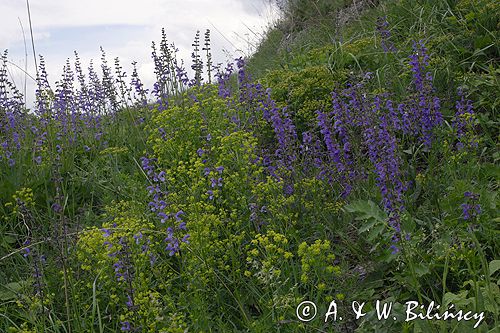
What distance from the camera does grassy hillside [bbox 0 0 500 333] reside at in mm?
2469

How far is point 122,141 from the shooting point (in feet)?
18.1

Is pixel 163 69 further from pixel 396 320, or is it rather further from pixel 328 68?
pixel 396 320

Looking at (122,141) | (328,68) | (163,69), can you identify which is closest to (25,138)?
(122,141)
